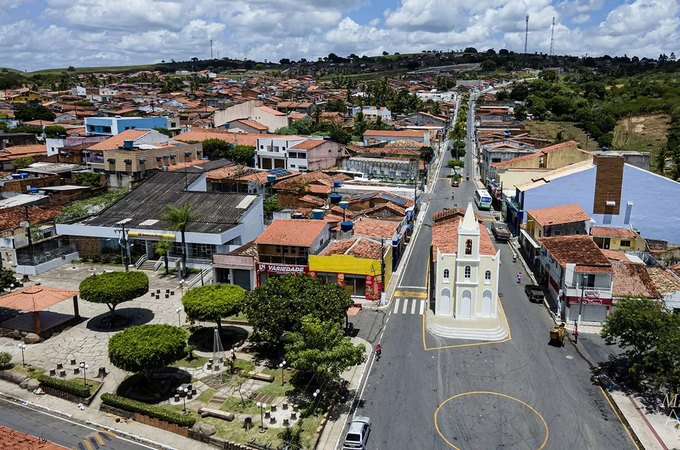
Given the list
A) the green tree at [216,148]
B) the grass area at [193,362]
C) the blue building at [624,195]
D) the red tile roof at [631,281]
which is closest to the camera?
the grass area at [193,362]

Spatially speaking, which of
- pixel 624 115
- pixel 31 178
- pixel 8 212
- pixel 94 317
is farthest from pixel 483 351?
pixel 624 115

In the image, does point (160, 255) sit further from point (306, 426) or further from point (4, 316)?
point (306, 426)

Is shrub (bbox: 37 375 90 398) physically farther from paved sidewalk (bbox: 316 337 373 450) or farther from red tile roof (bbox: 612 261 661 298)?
red tile roof (bbox: 612 261 661 298)

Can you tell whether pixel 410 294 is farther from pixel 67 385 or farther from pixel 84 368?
pixel 67 385

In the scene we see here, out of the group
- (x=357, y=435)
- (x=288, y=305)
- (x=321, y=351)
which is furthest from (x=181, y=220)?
(x=357, y=435)

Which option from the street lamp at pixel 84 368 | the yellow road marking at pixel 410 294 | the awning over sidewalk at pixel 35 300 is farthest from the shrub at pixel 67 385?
the yellow road marking at pixel 410 294

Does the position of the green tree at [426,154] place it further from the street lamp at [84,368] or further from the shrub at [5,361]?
the shrub at [5,361]

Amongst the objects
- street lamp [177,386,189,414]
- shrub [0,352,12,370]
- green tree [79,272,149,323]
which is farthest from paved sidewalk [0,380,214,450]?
green tree [79,272,149,323]
